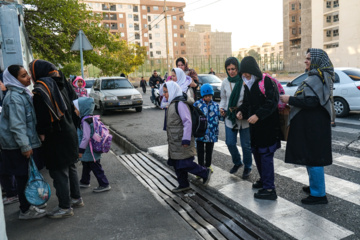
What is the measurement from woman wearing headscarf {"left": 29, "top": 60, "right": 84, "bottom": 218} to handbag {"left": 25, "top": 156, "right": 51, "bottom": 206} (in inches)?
6.0

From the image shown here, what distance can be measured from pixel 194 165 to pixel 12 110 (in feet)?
7.90

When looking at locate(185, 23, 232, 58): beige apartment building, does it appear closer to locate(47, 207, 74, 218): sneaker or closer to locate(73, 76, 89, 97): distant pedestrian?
locate(73, 76, 89, 97): distant pedestrian

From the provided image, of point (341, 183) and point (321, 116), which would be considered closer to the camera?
point (321, 116)

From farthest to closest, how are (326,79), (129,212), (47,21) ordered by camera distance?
1. (47,21)
2. (129,212)
3. (326,79)

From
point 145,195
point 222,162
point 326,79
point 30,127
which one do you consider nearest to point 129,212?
point 145,195

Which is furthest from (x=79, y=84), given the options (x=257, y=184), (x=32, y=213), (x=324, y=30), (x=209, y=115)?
(x=324, y=30)

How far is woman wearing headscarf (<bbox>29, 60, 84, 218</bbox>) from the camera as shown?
3.36m

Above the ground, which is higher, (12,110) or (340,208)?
(12,110)

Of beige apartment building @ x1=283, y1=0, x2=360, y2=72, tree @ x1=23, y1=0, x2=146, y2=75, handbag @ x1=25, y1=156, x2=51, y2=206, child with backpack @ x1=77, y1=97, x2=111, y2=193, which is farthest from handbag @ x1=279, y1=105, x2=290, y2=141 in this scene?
beige apartment building @ x1=283, y1=0, x2=360, y2=72

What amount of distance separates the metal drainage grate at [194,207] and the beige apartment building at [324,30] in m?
45.0

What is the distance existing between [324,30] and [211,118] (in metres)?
56.1

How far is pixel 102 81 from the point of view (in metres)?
14.6

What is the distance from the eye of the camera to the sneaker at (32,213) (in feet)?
12.2

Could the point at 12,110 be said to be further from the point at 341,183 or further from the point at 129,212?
the point at 341,183
